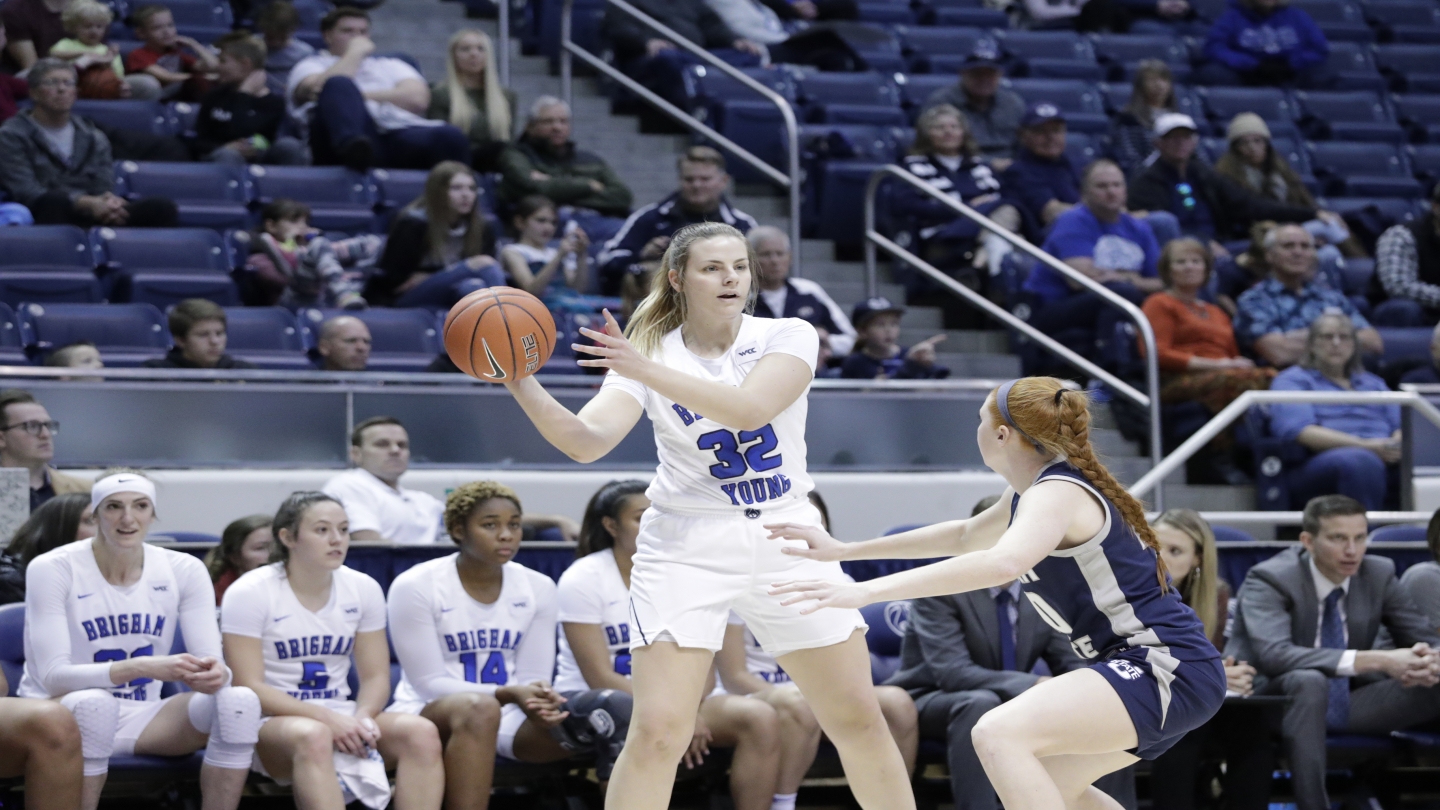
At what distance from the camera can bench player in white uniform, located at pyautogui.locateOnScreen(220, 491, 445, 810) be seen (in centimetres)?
587

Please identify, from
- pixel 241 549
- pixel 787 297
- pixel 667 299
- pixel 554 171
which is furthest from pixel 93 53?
pixel 667 299

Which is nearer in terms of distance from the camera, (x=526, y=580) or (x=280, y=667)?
(x=280, y=667)

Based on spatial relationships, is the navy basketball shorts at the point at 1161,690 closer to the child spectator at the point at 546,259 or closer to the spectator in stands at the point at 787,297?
the spectator in stands at the point at 787,297

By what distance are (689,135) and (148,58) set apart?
3617 mm

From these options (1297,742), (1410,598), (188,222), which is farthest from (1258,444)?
(188,222)

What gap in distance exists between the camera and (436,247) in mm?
9258

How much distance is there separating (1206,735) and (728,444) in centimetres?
293

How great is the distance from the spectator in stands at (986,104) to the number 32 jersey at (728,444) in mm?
7112

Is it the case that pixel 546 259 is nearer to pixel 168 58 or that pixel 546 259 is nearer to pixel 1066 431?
pixel 168 58

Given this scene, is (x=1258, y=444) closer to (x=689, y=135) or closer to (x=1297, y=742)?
(x=1297, y=742)

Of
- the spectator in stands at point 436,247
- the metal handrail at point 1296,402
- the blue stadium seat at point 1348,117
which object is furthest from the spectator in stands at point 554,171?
the blue stadium seat at point 1348,117

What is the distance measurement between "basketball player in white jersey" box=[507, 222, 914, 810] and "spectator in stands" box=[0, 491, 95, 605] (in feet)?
9.46

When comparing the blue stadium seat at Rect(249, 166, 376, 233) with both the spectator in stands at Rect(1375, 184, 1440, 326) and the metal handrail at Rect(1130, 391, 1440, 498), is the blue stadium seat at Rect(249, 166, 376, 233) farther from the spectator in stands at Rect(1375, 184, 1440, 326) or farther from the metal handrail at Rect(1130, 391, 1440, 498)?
the spectator in stands at Rect(1375, 184, 1440, 326)

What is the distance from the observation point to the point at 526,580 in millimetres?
6598
